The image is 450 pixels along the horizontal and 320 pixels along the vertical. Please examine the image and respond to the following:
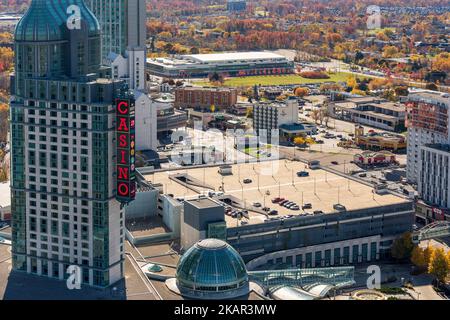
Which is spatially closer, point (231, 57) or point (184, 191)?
point (184, 191)

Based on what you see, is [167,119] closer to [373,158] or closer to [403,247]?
[373,158]

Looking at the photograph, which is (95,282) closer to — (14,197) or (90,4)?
(14,197)

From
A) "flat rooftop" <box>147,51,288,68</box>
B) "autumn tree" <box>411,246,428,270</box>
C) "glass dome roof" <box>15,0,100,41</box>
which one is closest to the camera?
"glass dome roof" <box>15,0,100,41</box>

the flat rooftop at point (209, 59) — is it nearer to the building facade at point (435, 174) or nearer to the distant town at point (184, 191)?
the distant town at point (184, 191)

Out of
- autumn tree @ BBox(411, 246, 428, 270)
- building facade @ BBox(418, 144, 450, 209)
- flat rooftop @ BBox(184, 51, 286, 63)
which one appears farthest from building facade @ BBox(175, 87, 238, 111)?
autumn tree @ BBox(411, 246, 428, 270)

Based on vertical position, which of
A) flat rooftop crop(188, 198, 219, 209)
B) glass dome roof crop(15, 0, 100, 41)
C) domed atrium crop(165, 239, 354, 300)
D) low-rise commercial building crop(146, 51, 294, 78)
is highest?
glass dome roof crop(15, 0, 100, 41)

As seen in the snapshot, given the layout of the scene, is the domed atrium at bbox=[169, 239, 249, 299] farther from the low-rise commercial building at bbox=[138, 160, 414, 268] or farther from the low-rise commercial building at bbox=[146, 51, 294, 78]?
the low-rise commercial building at bbox=[146, 51, 294, 78]

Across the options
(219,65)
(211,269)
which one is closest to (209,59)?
(219,65)
